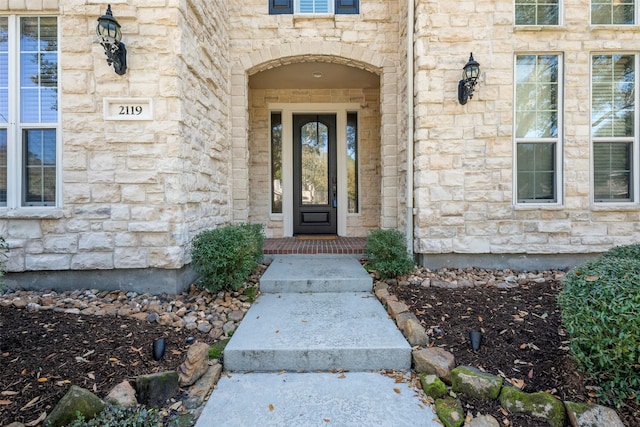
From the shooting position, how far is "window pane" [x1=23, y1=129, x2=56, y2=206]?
3.38m

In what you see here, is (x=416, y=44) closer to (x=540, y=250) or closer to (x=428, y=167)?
(x=428, y=167)

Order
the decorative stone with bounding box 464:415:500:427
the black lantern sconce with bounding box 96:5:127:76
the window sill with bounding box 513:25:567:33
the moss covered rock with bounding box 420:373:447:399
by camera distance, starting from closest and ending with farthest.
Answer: the decorative stone with bounding box 464:415:500:427, the moss covered rock with bounding box 420:373:447:399, the black lantern sconce with bounding box 96:5:127:76, the window sill with bounding box 513:25:567:33

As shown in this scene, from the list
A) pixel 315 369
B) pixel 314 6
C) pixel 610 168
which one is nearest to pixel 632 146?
pixel 610 168

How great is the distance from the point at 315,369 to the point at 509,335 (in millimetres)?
1456

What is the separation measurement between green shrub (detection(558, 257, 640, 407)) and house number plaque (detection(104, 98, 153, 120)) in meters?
3.73

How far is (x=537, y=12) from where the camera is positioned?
4.25m

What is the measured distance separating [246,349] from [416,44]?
4.00 meters

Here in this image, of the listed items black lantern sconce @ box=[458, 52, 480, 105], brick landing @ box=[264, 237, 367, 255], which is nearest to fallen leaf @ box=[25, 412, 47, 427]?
brick landing @ box=[264, 237, 367, 255]

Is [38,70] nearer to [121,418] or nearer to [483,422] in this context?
[121,418]

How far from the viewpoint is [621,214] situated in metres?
4.21

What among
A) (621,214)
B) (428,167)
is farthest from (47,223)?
(621,214)

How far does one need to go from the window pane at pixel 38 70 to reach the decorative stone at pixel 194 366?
2.88 m

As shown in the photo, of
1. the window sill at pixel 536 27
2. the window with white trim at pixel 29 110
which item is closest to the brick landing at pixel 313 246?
the window with white trim at pixel 29 110

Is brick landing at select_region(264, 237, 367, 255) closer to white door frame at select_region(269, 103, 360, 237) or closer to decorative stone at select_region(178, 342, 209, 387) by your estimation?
white door frame at select_region(269, 103, 360, 237)
